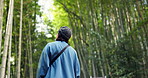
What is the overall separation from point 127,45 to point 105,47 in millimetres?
744

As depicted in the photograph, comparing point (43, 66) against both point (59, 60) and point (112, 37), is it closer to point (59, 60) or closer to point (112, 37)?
point (59, 60)

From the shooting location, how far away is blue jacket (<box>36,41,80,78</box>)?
1.46 meters

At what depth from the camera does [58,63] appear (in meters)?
1.53

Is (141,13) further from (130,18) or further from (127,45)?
(127,45)

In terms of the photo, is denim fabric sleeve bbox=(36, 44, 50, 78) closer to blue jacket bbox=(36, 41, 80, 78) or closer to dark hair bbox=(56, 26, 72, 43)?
blue jacket bbox=(36, 41, 80, 78)

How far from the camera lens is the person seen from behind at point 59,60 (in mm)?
1461

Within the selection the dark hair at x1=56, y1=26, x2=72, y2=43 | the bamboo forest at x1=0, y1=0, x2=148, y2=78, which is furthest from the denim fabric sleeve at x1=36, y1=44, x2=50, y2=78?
the bamboo forest at x1=0, y1=0, x2=148, y2=78

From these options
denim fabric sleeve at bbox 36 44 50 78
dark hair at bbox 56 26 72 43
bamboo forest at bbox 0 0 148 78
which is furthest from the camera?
bamboo forest at bbox 0 0 148 78

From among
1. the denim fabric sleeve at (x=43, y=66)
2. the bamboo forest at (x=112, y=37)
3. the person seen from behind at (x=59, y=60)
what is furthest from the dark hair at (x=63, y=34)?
the bamboo forest at (x=112, y=37)

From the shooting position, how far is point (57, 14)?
10195mm

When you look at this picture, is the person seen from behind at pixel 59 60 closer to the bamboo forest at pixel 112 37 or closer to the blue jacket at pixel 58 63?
the blue jacket at pixel 58 63

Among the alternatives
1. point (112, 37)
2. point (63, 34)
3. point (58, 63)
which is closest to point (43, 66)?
point (58, 63)

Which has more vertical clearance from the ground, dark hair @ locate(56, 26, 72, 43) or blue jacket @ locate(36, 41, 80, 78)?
dark hair @ locate(56, 26, 72, 43)

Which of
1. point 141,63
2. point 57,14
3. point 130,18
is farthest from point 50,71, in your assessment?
point 57,14
